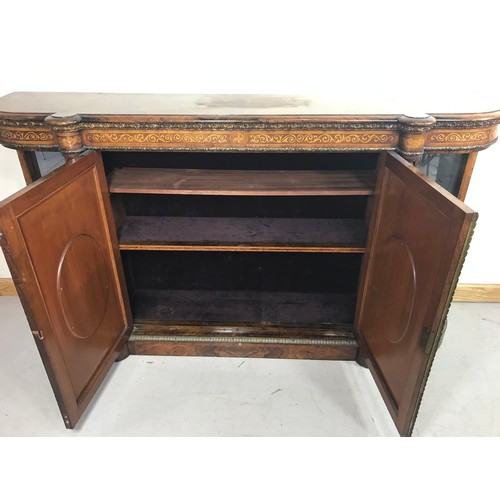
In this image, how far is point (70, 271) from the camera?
115 cm

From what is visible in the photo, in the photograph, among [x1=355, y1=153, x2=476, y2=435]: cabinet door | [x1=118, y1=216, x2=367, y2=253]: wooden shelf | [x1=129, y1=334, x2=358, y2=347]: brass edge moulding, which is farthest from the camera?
[x1=129, y1=334, x2=358, y2=347]: brass edge moulding

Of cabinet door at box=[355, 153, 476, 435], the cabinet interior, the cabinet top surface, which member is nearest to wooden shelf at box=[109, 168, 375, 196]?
the cabinet interior

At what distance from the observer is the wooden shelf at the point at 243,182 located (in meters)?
1.31

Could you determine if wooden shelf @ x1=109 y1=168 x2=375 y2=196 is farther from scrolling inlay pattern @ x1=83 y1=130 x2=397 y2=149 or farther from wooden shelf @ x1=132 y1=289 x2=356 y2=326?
wooden shelf @ x1=132 y1=289 x2=356 y2=326

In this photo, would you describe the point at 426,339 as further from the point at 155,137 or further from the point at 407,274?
the point at 155,137

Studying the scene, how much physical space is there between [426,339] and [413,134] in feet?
1.84

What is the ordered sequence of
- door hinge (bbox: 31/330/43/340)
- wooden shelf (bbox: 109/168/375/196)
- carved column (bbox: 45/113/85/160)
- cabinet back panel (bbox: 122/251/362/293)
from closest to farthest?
door hinge (bbox: 31/330/43/340) → carved column (bbox: 45/113/85/160) → wooden shelf (bbox: 109/168/375/196) → cabinet back panel (bbox: 122/251/362/293)

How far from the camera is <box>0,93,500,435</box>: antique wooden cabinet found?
103 centimetres

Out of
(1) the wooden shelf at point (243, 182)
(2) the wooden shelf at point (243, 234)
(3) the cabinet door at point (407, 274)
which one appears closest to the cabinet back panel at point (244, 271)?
(2) the wooden shelf at point (243, 234)

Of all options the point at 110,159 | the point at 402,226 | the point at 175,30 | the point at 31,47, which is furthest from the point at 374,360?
the point at 31,47

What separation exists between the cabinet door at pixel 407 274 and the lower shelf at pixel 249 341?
0.16 m

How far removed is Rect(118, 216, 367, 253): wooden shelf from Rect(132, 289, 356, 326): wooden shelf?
0.35 meters

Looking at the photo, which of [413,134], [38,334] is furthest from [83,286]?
[413,134]

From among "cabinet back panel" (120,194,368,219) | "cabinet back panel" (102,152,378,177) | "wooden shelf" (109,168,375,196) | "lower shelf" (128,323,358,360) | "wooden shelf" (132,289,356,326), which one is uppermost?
"cabinet back panel" (102,152,378,177)
